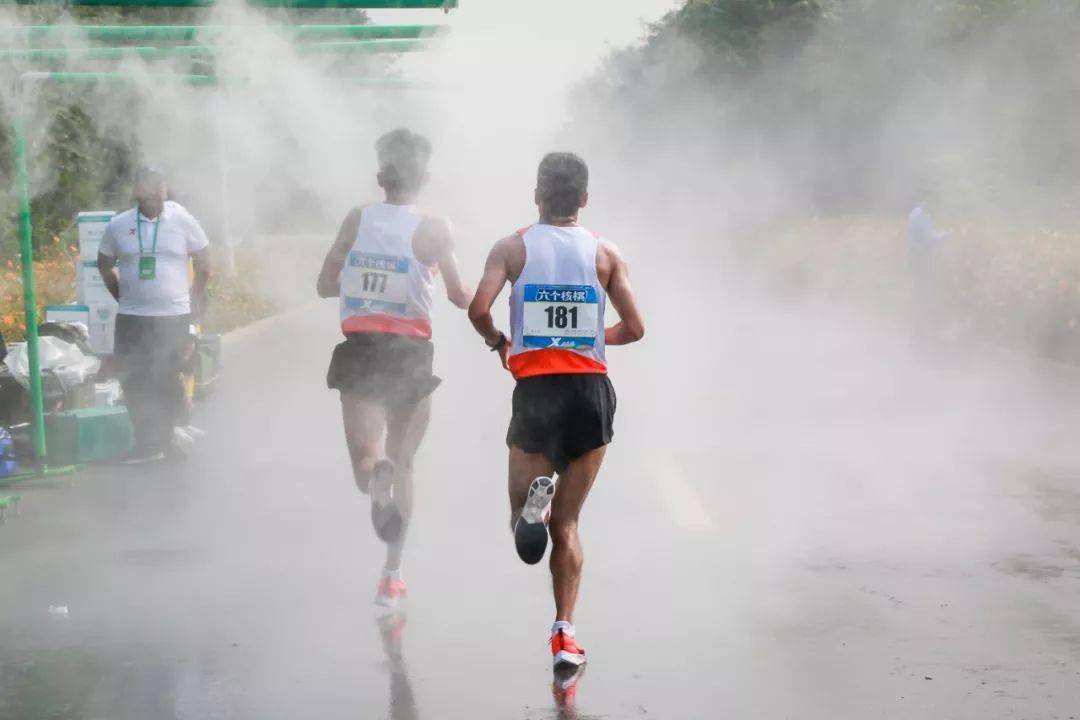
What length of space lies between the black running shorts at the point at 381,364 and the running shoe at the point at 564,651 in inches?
53.5

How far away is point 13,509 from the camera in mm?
9062

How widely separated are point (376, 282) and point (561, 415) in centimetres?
129

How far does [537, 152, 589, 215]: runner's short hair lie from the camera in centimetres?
585

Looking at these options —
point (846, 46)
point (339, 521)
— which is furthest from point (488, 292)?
point (846, 46)

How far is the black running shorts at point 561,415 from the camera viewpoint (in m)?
5.79

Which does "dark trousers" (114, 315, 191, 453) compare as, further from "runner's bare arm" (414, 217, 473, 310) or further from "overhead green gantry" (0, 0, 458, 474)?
"runner's bare arm" (414, 217, 473, 310)

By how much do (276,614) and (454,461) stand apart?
441 cm

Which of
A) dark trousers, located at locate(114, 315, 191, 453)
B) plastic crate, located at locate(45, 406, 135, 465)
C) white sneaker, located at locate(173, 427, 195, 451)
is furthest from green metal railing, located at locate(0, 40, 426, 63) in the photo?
white sneaker, located at locate(173, 427, 195, 451)

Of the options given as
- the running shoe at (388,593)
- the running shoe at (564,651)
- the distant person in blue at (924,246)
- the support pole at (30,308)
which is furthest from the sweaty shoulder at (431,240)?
→ the distant person in blue at (924,246)

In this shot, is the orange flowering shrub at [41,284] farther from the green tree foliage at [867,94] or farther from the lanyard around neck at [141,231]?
the green tree foliage at [867,94]

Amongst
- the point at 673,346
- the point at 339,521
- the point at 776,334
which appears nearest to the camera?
Result: the point at 339,521

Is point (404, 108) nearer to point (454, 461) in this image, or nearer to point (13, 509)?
point (454, 461)

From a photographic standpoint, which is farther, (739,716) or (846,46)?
(846,46)

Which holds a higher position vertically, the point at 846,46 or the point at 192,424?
the point at 846,46
